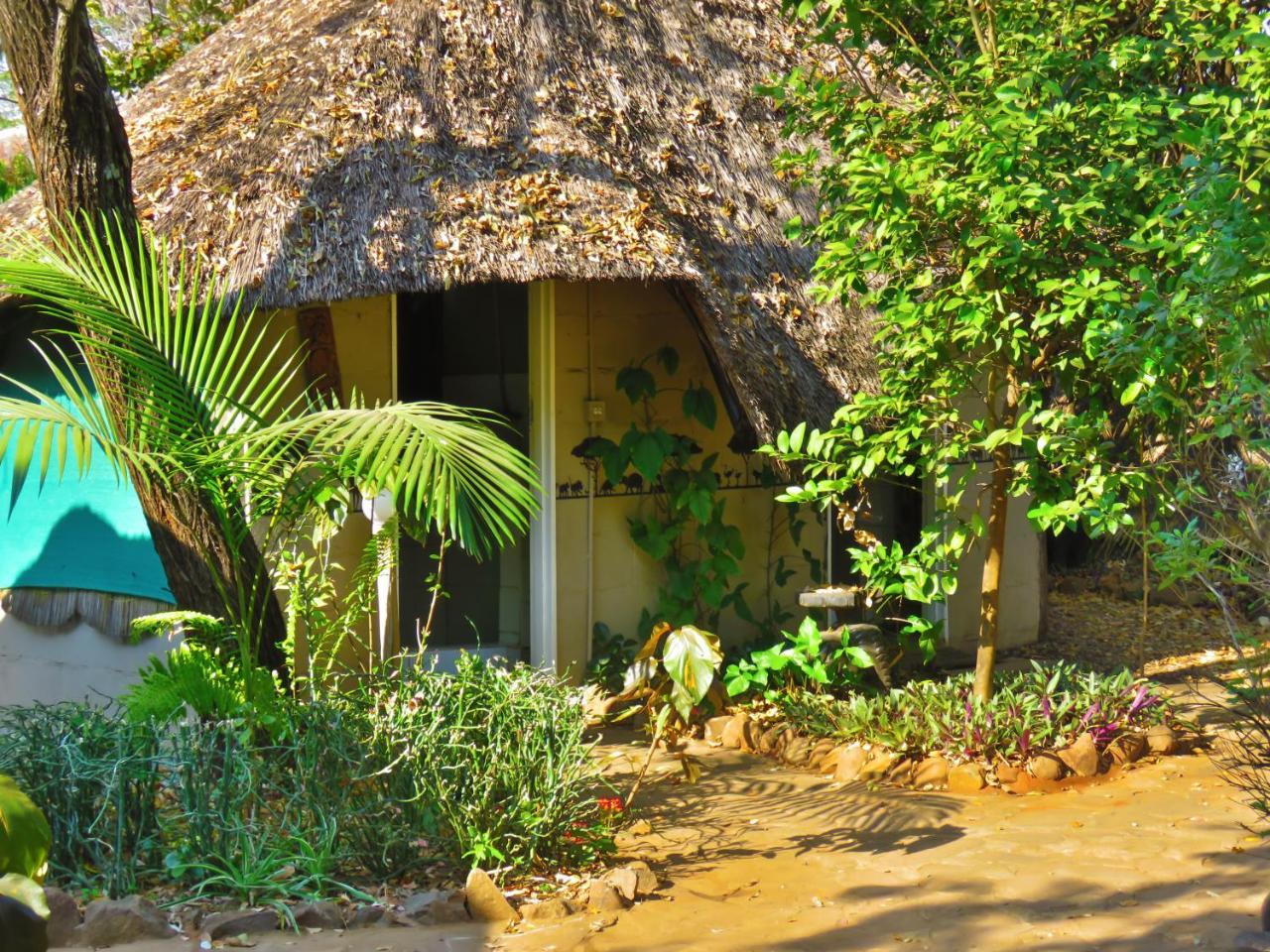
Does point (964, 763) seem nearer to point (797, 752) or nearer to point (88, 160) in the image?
point (797, 752)

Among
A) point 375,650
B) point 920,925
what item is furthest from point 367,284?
point 920,925

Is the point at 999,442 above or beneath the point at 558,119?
beneath

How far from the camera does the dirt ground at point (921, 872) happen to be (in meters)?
4.09

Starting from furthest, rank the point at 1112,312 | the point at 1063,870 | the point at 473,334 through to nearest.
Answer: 1. the point at 473,334
2. the point at 1112,312
3. the point at 1063,870

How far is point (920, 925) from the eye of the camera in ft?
13.9

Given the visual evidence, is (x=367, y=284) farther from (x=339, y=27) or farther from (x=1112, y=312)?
(x=1112, y=312)

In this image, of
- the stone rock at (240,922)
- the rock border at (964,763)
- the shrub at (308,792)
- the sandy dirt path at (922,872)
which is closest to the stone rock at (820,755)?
the rock border at (964,763)

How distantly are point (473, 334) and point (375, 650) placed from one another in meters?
1.81

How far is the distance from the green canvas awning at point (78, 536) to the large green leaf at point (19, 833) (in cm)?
488

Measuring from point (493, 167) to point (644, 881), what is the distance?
360 centimetres

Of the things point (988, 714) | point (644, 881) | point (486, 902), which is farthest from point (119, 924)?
point (988, 714)

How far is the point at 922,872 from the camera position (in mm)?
4723

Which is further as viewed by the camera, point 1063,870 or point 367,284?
point 367,284

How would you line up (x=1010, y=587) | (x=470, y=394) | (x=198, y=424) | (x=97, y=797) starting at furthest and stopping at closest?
(x=1010, y=587) < (x=470, y=394) < (x=198, y=424) < (x=97, y=797)
